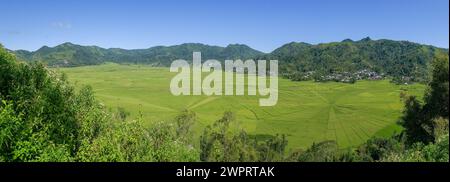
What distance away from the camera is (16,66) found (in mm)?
28703

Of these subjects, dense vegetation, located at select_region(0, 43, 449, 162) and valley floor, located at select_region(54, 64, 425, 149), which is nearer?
dense vegetation, located at select_region(0, 43, 449, 162)

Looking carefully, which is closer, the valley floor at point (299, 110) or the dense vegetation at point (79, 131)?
the dense vegetation at point (79, 131)

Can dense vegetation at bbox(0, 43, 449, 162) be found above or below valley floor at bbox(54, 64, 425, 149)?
above

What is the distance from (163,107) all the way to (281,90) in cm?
5379

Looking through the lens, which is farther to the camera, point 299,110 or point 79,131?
point 299,110

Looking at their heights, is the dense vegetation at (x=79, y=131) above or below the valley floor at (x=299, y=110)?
above

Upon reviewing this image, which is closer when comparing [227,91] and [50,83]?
[50,83]

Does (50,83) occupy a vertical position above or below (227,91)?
above

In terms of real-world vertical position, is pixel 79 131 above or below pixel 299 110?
above
